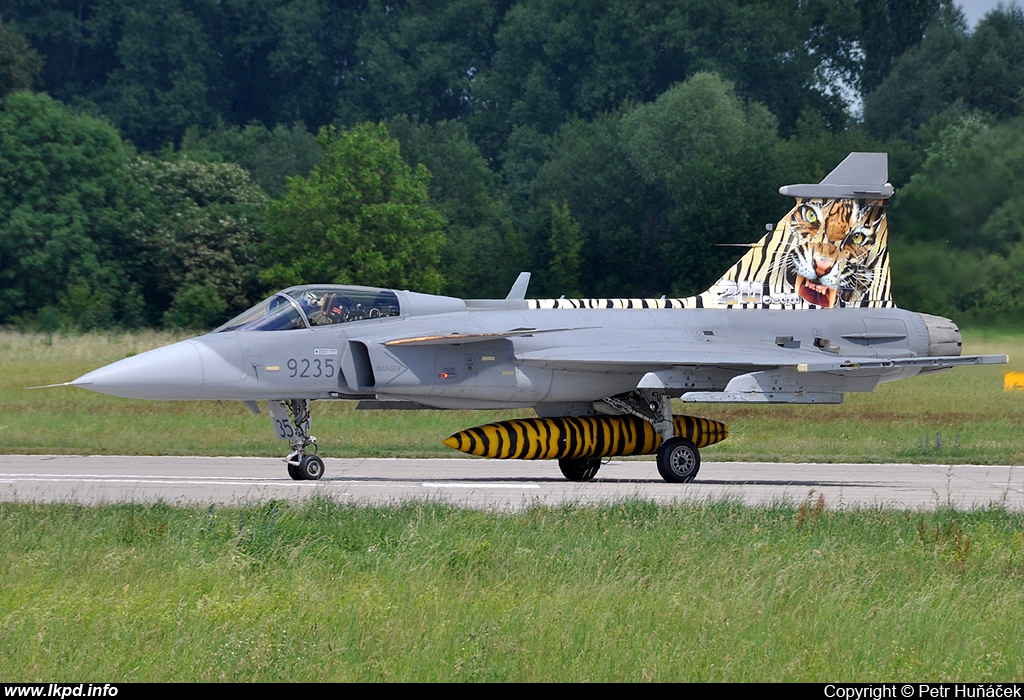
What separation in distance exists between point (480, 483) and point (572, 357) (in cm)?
186

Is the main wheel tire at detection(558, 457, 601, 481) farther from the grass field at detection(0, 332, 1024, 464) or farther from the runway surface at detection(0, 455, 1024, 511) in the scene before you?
the grass field at detection(0, 332, 1024, 464)

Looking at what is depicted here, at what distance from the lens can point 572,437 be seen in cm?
1591

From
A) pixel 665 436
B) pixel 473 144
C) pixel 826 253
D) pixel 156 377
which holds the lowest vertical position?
pixel 665 436

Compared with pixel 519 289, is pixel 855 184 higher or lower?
higher

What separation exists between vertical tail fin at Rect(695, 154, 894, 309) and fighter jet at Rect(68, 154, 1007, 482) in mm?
31

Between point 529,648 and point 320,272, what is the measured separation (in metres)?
35.4

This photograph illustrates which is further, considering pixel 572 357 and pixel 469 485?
pixel 572 357

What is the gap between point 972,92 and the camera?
56781 mm

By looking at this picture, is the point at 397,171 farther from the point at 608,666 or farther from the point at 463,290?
the point at 608,666

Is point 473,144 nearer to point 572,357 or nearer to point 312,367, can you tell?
point 572,357

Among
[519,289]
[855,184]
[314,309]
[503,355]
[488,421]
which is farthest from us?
[488,421]

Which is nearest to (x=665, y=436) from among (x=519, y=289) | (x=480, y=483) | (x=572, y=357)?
(x=572, y=357)

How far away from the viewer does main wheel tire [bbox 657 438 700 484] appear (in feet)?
53.1

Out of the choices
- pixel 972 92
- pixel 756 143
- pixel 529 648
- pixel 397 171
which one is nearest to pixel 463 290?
pixel 397 171
